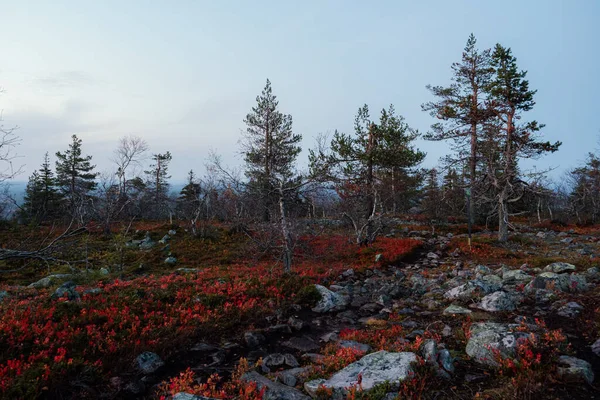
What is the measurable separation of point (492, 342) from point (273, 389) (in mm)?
3816

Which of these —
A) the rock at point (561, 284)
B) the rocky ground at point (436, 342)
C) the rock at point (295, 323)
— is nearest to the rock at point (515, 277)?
the rocky ground at point (436, 342)

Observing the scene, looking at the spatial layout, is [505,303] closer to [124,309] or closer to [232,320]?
[232,320]

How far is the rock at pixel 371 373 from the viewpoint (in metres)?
4.58

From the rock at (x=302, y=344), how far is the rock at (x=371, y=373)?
162 centimetres

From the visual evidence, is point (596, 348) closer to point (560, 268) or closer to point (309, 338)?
point (309, 338)

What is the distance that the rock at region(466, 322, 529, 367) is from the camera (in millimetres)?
5152

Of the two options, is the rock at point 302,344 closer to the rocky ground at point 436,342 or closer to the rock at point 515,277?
the rocky ground at point 436,342

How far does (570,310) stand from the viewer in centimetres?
724

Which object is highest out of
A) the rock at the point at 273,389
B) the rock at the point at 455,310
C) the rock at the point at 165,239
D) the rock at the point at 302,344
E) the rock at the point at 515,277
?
the rock at the point at 165,239

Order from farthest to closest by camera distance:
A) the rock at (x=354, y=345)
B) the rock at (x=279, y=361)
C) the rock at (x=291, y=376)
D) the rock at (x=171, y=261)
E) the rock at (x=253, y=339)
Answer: the rock at (x=171, y=261) < the rock at (x=253, y=339) < the rock at (x=354, y=345) < the rock at (x=279, y=361) < the rock at (x=291, y=376)

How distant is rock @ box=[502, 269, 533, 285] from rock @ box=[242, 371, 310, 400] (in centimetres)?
891

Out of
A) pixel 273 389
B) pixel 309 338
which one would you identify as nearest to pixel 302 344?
pixel 309 338

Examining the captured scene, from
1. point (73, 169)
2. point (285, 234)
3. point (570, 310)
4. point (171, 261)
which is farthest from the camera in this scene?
point (73, 169)

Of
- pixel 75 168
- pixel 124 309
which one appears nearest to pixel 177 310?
pixel 124 309
